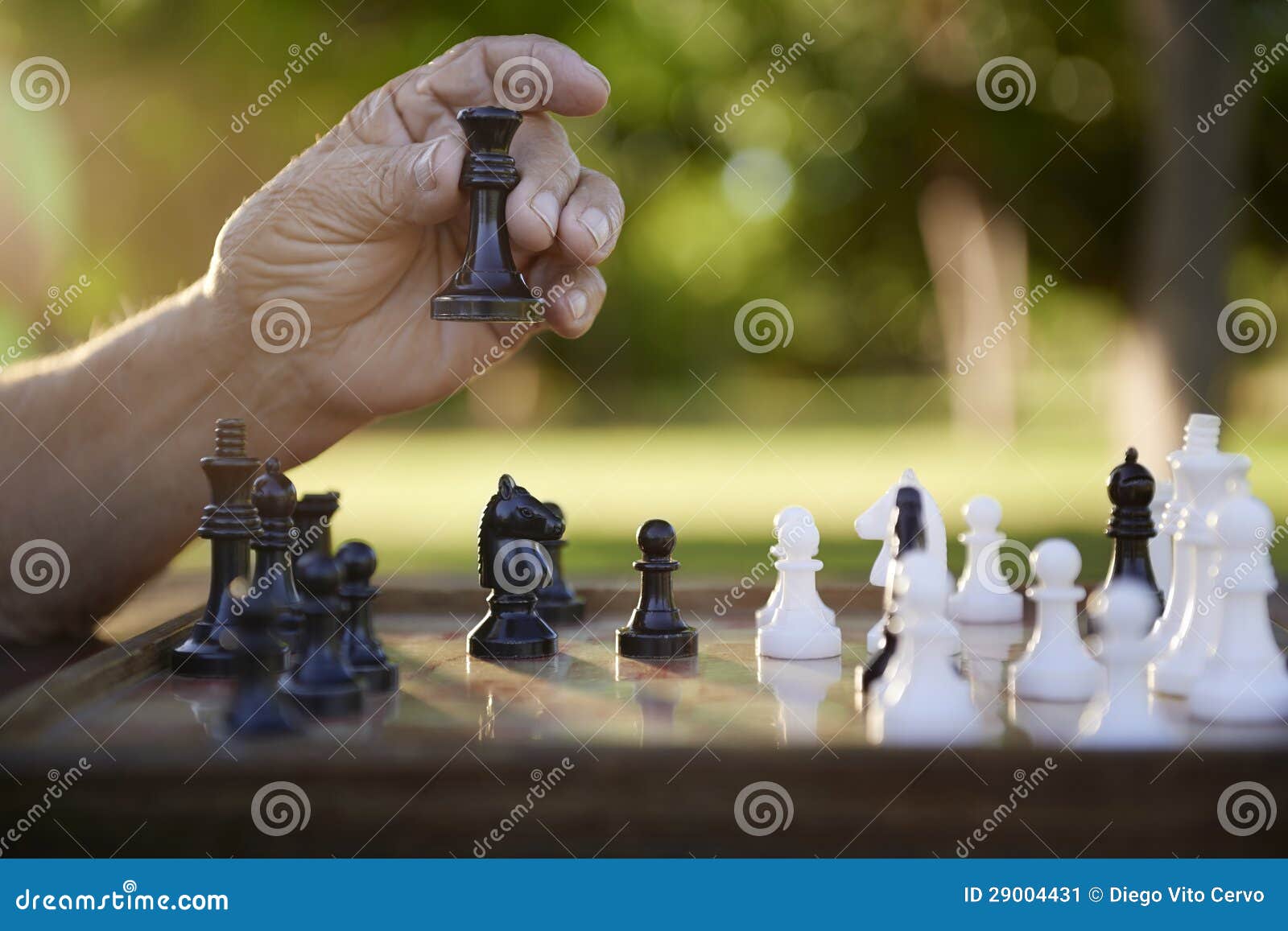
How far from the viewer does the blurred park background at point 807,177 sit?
25.7 feet

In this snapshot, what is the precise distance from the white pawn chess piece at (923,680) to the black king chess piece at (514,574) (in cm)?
60

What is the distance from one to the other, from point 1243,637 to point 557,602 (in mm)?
1233

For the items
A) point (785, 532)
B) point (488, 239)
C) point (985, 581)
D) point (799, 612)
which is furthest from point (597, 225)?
point (985, 581)

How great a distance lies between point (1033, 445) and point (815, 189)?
17.9 feet

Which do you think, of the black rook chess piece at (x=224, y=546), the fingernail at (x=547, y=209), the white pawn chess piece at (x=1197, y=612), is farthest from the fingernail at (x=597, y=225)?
the white pawn chess piece at (x=1197, y=612)

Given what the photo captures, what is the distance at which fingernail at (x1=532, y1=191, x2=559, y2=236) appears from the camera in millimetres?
2359

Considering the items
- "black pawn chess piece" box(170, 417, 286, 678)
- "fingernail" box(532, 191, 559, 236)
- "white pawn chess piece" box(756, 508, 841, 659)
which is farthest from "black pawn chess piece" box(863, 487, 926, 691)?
"black pawn chess piece" box(170, 417, 286, 678)

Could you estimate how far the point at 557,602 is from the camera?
2502mm

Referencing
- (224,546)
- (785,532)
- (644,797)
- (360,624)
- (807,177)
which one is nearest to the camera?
(644,797)

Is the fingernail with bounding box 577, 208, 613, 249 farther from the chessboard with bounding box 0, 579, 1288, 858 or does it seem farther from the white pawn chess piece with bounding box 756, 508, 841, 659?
the chessboard with bounding box 0, 579, 1288, 858

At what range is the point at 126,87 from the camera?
32.1 feet

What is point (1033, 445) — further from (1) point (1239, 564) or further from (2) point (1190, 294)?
(1) point (1239, 564)

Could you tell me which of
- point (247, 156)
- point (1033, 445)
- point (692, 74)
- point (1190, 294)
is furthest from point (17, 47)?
point (1033, 445)

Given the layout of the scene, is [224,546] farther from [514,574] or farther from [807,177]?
[807,177]
